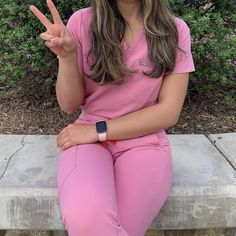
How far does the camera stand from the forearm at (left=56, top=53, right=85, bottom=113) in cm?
239

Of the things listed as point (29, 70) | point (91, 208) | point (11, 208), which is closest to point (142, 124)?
point (91, 208)

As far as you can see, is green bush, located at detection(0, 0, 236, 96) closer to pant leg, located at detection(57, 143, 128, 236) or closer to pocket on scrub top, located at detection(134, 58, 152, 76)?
pocket on scrub top, located at detection(134, 58, 152, 76)

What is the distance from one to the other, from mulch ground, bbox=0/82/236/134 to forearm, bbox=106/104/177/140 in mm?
1168

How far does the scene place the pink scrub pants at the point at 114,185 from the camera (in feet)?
7.10

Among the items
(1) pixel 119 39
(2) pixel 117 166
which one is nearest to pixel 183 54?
(1) pixel 119 39

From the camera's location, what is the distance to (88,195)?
220cm

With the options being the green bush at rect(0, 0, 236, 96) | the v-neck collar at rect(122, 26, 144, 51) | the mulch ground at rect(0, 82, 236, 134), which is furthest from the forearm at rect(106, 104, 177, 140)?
the mulch ground at rect(0, 82, 236, 134)

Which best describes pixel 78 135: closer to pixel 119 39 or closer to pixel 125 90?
pixel 125 90

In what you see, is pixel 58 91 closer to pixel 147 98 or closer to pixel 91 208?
pixel 147 98

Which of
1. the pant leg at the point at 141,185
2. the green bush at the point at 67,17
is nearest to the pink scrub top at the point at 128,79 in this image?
the pant leg at the point at 141,185

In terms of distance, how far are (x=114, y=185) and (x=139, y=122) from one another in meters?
0.33

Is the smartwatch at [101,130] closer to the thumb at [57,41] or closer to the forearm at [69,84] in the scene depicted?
the forearm at [69,84]

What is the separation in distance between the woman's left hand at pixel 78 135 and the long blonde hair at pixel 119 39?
0.22 meters

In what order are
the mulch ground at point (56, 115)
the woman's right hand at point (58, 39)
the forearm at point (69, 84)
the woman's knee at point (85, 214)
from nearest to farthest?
1. the woman's knee at point (85, 214)
2. the woman's right hand at point (58, 39)
3. the forearm at point (69, 84)
4. the mulch ground at point (56, 115)
